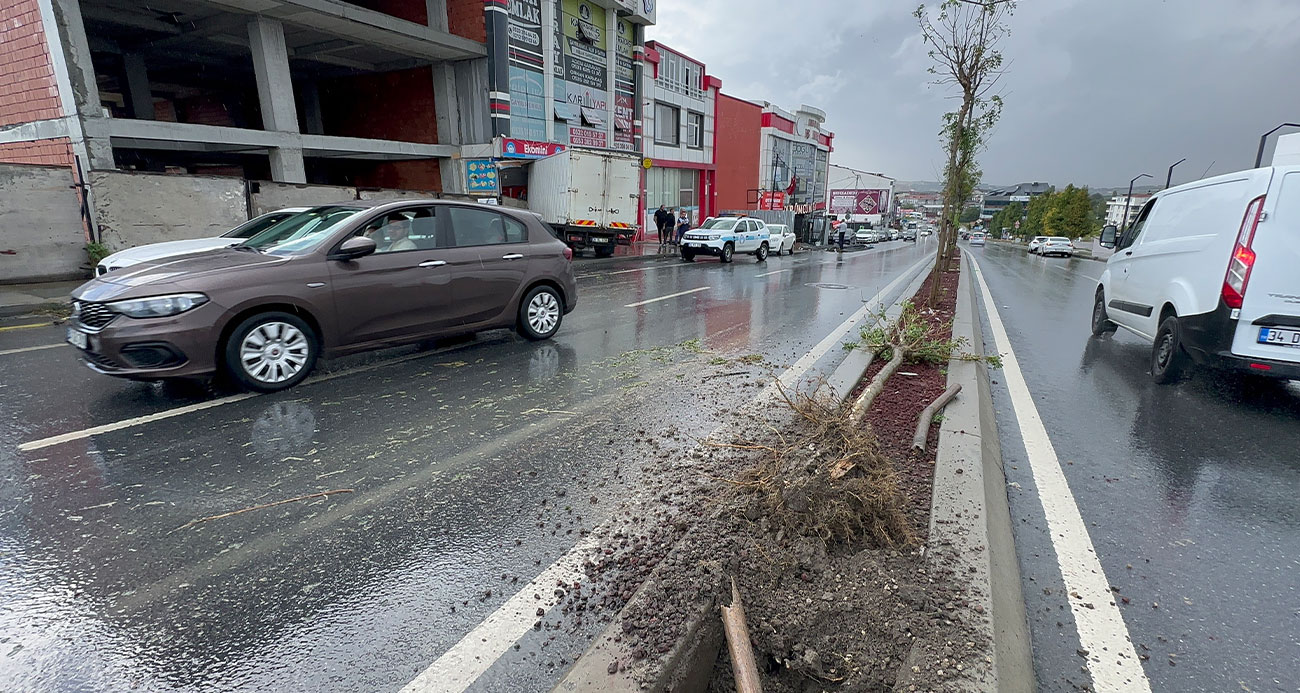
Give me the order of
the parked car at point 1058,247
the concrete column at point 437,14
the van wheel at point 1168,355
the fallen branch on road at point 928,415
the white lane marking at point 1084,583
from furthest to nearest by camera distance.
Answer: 1. the parked car at point 1058,247
2. the concrete column at point 437,14
3. the van wheel at point 1168,355
4. the fallen branch on road at point 928,415
5. the white lane marking at point 1084,583

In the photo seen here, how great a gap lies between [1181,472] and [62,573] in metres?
6.25

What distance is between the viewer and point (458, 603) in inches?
97.3

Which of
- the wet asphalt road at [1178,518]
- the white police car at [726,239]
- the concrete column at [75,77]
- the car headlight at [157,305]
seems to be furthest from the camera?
the white police car at [726,239]

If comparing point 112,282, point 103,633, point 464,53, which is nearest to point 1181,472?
point 103,633

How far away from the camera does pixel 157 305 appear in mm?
4523

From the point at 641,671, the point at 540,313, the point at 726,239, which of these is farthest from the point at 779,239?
the point at 641,671

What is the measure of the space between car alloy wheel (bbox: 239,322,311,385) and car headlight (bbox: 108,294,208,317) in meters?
0.47

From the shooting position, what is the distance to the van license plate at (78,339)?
15.1 feet

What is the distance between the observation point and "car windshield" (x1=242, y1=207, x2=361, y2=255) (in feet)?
18.1

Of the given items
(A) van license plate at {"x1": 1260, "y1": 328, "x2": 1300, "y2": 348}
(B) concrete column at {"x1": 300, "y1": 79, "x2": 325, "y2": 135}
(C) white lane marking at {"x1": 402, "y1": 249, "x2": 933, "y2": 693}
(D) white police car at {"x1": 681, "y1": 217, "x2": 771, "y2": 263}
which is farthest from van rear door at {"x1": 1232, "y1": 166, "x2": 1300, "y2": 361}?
(B) concrete column at {"x1": 300, "y1": 79, "x2": 325, "y2": 135}

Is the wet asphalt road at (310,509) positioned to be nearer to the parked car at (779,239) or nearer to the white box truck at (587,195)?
the white box truck at (587,195)

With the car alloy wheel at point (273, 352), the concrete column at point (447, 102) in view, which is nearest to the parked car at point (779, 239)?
the concrete column at point (447, 102)

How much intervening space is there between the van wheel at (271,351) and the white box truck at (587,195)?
591 inches

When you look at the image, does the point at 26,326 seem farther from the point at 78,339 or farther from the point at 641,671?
the point at 641,671
